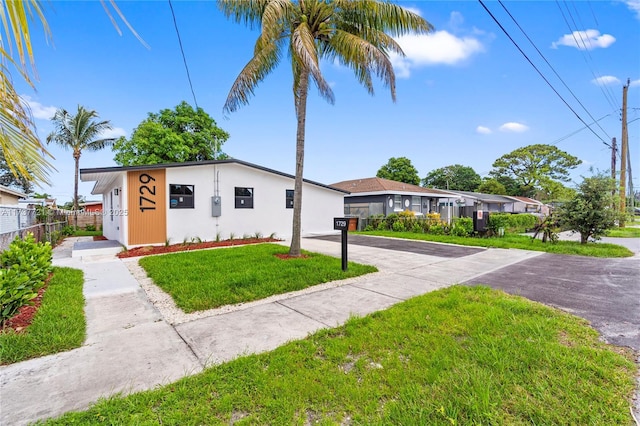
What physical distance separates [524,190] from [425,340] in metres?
48.0

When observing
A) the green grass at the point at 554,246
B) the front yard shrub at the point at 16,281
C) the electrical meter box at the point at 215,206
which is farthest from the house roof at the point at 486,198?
the front yard shrub at the point at 16,281

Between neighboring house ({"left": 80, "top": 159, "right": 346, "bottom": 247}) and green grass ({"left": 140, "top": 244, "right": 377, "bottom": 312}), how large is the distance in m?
3.09

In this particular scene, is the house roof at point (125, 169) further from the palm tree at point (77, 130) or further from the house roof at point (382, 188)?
the palm tree at point (77, 130)

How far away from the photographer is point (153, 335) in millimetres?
3510

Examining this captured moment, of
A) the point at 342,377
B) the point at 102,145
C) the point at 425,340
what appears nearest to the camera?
the point at 342,377

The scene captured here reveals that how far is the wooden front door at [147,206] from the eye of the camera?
10.1 metres

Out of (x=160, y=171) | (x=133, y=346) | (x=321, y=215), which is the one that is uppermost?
(x=160, y=171)

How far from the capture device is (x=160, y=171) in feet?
34.8

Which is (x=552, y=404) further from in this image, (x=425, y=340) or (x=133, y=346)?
(x=133, y=346)

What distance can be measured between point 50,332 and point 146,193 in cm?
783

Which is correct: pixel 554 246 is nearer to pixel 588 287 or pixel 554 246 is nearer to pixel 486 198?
pixel 588 287

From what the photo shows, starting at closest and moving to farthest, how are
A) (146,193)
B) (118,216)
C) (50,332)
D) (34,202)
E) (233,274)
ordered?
(50,332) → (233,274) → (146,193) → (34,202) → (118,216)

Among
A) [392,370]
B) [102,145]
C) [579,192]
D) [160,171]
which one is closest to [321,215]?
[160,171]

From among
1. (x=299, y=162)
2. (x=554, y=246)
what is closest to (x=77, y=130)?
(x=299, y=162)
